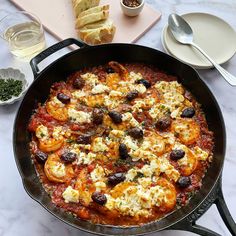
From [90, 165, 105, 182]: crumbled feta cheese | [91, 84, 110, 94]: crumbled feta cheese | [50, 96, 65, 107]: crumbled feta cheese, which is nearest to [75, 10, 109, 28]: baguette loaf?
[91, 84, 110, 94]: crumbled feta cheese

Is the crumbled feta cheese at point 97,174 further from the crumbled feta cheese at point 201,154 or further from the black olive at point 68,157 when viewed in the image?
the crumbled feta cheese at point 201,154

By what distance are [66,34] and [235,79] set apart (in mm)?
1548

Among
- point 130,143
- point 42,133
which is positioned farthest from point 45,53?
point 130,143

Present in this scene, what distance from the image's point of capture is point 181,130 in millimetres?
3193

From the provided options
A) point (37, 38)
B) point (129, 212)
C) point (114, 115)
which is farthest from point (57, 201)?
point (37, 38)

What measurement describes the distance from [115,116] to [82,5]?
1.25 meters

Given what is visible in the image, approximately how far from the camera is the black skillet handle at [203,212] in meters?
2.58

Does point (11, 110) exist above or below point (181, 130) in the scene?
below

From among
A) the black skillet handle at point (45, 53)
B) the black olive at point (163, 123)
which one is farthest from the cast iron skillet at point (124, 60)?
the black olive at point (163, 123)

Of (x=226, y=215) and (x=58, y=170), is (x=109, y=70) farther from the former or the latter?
(x=226, y=215)

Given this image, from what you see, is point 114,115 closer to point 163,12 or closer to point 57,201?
point 57,201

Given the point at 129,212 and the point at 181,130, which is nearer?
the point at 129,212

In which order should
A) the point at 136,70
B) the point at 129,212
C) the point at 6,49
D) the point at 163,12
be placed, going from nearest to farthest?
1. the point at 129,212
2. the point at 136,70
3. the point at 6,49
4. the point at 163,12

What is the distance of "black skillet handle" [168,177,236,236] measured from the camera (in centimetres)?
258
